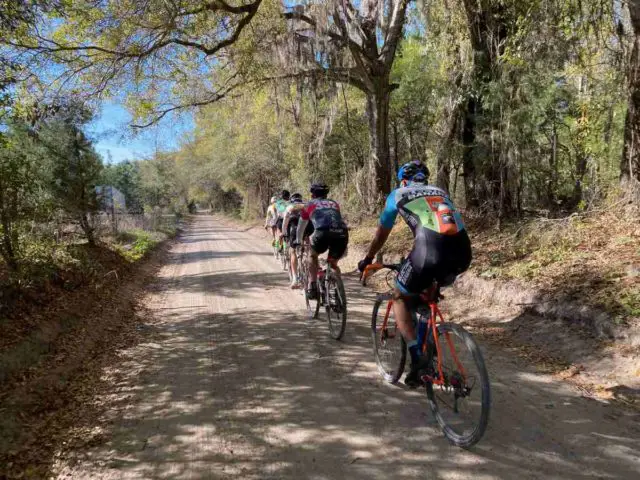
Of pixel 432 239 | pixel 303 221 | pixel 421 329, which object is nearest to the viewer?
pixel 432 239

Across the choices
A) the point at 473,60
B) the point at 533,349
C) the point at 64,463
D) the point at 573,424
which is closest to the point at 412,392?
→ the point at 573,424

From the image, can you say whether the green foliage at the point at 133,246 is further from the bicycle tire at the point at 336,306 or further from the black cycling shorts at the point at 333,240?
the bicycle tire at the point at 336,306

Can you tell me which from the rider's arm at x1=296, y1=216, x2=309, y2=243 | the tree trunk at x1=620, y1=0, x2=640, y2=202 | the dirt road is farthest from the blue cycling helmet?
the tree trunk at x1=620, y1=0, x2=640, y2=202

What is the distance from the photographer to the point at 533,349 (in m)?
5.12

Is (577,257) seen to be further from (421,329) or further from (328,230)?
(421,329)

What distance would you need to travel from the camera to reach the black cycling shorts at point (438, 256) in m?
3.24

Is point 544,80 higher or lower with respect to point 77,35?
lower

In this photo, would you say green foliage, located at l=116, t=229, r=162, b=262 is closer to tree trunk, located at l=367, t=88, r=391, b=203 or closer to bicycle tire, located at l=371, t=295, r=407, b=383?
tree trunk, located at l=367, t=88, r=391, b=203

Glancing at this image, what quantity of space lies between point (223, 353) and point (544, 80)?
7763mm

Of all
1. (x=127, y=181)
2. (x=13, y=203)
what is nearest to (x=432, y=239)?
(x=13, y=203)

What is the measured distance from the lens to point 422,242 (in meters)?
3.30

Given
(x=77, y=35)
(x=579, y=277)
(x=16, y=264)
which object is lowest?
(x=579, y=277)

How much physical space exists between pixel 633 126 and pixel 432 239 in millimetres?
5471

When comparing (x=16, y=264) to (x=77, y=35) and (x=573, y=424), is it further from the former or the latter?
(x=573, y=424)
